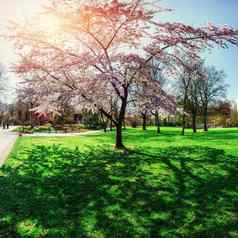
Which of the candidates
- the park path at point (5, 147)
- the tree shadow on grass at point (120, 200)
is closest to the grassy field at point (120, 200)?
the tree shadow on grass at point (120, 200)

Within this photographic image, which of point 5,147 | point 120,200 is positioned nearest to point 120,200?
point 120,200

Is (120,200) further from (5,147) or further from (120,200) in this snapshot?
(5,147)

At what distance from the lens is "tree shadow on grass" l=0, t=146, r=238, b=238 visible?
16.1 feet

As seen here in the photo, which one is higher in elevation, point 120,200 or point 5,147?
point 5,147

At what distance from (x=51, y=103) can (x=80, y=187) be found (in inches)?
363

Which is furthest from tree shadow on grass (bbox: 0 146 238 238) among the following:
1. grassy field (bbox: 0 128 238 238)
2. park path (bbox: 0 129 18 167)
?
park path (bbox: 0 129 18 167)

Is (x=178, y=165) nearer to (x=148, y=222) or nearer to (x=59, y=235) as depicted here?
(x=148, y=222)

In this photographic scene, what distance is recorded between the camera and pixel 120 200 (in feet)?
21.0

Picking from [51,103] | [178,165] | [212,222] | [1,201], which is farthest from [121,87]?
[212,222]

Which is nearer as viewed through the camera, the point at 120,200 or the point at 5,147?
the point at 120,200

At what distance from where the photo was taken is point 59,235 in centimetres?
471

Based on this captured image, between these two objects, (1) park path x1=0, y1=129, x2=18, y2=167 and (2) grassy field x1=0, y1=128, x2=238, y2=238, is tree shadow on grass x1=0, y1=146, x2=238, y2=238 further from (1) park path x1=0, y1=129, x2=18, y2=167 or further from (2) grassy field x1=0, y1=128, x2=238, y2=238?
(1) park path x1=0, y1=129, x2=18, y2=167

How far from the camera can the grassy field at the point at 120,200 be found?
490 centimetres

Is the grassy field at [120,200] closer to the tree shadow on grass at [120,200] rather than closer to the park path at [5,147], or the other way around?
the tree shadow on grass at [120,200]
